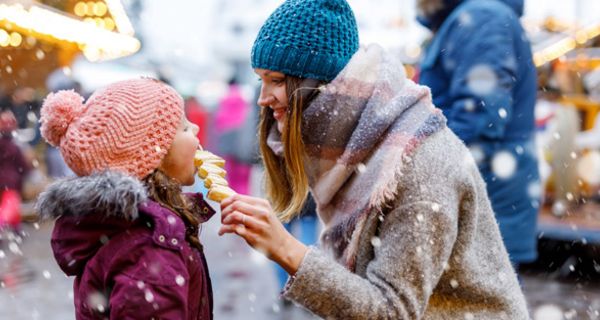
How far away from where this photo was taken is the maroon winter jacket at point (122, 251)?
1800 millimetres

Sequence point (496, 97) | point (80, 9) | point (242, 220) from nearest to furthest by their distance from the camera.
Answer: point (242, 220) < point (496, 97) < point (80, 9)

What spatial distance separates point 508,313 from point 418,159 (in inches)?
19.4

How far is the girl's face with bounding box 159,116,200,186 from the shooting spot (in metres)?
2.10

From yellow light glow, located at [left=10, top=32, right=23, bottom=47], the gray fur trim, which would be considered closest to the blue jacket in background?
the gray fur trim

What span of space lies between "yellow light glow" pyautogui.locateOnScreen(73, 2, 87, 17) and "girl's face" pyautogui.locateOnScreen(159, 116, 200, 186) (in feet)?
29.4

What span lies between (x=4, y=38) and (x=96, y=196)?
10.1 meters

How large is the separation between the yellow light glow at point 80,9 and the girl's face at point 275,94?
29.7ft

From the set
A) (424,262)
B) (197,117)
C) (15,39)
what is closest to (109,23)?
(15,39)

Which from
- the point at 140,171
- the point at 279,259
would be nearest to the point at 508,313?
the point at 279,259

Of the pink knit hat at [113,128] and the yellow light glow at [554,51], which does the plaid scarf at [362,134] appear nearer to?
the pink knit hat at [113,128]

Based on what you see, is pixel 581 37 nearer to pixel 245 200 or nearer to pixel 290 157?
pixel 290 157

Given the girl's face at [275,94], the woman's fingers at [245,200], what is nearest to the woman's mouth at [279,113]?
the girl's face at [275,94]

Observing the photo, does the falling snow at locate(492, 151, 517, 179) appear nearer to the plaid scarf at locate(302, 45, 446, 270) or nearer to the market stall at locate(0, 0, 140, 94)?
the plaid scarf at locate(302, 45, 446, 270)

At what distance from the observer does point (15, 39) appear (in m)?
12.0
